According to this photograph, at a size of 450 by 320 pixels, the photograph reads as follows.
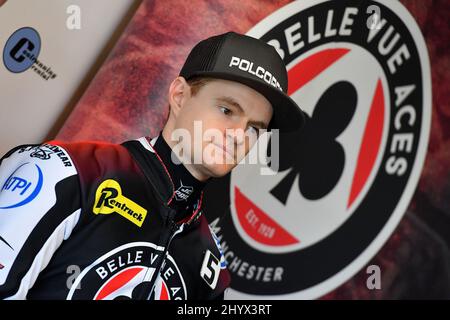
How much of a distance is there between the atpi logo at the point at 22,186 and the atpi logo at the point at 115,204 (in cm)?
9

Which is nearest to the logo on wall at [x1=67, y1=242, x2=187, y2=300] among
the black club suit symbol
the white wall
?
the white wall

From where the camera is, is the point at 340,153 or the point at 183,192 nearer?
the point at 183,192

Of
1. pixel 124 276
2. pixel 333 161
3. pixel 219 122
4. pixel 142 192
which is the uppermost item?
pixel 219 122

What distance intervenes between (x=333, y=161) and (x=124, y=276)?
0.89 metres

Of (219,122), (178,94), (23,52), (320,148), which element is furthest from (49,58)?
(320,148)

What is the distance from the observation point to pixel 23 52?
1.22m

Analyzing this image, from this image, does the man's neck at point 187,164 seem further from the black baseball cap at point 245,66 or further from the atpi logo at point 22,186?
the atpi logo at point 22,186

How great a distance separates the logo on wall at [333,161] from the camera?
1527 millimetres

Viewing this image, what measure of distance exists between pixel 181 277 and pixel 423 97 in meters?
1.03

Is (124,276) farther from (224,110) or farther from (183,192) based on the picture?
(224,110)

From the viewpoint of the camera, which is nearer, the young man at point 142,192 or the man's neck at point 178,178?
the young man at point 142,192

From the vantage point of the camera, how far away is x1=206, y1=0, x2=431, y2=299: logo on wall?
1.53 metres

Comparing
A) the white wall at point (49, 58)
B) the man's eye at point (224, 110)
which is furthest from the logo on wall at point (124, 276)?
the white wall at point (49, 58)
